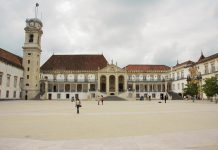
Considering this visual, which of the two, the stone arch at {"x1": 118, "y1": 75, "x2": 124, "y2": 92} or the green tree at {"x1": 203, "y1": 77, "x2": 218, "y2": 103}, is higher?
the stone arch at {"x1": 118, "y1": 75, "x2": 124, "y2": 92}

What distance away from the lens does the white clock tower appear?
58.3m

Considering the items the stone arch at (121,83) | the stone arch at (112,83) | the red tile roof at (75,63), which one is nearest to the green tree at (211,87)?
the stone arch at (112,83)

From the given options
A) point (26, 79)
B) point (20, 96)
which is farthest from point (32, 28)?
point (20, 96)

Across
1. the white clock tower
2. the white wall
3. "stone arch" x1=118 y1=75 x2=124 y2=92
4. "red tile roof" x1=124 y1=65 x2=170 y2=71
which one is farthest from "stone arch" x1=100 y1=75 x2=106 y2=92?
the white wall

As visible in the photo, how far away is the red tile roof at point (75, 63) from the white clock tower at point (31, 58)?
41.7 ft

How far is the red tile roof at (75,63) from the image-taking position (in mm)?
73500

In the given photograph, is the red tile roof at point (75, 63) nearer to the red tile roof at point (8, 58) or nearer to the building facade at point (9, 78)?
the red tile roof at point (8, 58)

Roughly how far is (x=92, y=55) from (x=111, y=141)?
72019 mm

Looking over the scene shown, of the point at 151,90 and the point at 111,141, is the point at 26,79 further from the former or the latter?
the point at 111,141

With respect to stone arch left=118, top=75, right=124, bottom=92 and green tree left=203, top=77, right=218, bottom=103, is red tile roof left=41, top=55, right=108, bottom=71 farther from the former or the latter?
green tree left=203, top=77, right=218, bottom=103

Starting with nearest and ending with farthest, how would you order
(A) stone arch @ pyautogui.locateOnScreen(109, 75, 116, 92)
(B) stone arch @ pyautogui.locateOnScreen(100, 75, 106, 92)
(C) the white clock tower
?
(C) the white clock tower
(A) stone arch @ pyautogui.locateOnScreen(109, 75, 116, 92)
(B) stone arch @ pyautogui.locateOnScreen(100, 75, 106, 92)

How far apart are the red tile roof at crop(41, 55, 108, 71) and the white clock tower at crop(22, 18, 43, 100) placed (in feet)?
41.7

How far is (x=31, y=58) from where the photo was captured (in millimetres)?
59688

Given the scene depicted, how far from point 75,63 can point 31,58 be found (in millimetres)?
18330
